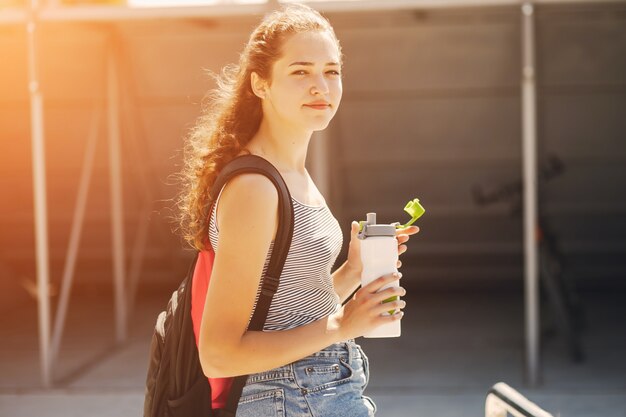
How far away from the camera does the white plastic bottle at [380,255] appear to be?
1.54m

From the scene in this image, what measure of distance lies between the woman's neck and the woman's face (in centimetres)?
4

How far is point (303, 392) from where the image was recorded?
1.61m

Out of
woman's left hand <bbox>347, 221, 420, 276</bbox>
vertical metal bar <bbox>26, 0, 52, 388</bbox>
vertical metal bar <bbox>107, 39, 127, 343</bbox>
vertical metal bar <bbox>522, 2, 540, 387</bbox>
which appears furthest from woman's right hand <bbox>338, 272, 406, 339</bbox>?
vertical metal bar <bbox>107, 39, 127, 343</bbox>

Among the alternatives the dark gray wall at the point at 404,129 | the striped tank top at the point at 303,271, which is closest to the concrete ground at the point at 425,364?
the dark gray wall at the point at 404,129

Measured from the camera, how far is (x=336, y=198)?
819cm

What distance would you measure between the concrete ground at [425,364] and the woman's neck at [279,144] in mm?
3475

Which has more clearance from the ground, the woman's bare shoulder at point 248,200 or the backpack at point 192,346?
the woman's bare shoulder at point 248,200

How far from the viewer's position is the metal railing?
5.09 feet

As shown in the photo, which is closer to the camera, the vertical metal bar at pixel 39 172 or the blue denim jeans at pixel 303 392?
the blue denim jeans at pixel 303 392

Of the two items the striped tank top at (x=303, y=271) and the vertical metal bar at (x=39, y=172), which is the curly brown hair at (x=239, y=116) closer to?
the striped tank top at (x=303, y=271)

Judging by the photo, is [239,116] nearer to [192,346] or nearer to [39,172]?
[192,346]

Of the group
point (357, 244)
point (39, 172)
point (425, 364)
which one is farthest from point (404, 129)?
point (357, 244)

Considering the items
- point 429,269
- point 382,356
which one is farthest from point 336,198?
point 382,356

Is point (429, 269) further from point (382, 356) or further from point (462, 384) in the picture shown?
point (462, 384)
